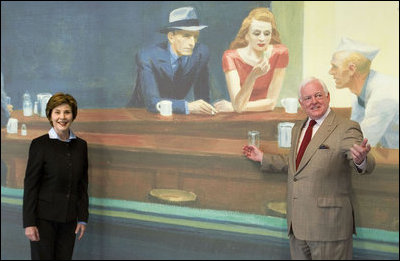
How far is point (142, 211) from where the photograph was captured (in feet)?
9.92

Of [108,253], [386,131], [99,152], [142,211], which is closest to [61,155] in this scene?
[99,152]

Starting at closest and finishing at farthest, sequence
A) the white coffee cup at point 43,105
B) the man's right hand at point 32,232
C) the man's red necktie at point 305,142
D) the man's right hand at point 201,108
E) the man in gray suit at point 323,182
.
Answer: the man in gray suit at point 323,182 < the man's red necktie at point 305,142 < the man's right hand at point 32,232 < the man's right hand at point 201,108 < the white coffee cup at point 43,105

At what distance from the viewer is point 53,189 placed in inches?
100

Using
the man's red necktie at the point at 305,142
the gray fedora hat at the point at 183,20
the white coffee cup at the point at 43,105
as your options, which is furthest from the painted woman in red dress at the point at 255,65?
the white coffee cup at the point at 43,105

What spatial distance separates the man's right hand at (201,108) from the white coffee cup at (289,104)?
18.9 inches

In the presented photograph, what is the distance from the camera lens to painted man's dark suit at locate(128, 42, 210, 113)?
2893mm

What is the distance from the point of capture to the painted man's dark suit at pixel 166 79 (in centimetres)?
289

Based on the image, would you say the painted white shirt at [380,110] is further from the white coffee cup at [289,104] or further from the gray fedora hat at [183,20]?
the gray fedora hat at [183,20]

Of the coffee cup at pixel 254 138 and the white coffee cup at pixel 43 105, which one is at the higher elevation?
the white coffee cup at pixel 43 105

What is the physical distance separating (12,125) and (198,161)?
1577 millimetres

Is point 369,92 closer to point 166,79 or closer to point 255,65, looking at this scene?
point 255,65

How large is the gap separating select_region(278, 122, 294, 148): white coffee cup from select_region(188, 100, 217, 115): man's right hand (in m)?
0.47

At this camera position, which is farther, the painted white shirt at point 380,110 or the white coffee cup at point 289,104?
the white coffee cup at point 289,104

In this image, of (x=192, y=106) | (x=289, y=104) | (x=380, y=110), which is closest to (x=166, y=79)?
(x=192, y=106)
